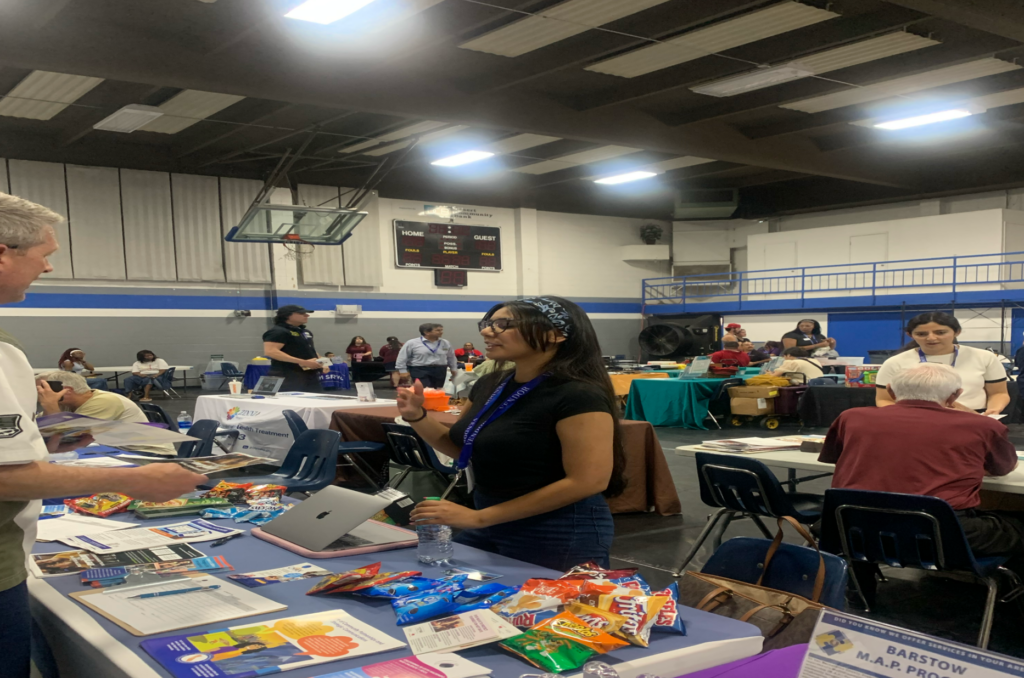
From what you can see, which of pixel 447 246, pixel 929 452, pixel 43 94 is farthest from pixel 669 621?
pixel 447 246

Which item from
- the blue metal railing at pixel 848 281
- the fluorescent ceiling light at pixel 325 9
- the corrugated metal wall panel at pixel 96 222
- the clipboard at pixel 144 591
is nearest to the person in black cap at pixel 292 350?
the fluorescent ceiling light at pixel 325 9

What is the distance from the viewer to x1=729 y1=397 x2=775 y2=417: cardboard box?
9039 millimetres

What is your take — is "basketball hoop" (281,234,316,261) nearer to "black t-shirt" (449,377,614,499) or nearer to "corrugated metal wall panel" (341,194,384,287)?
→ "corrugated metal wall panel" (341,194,384,287)

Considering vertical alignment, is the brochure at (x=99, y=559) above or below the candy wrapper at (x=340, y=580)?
below

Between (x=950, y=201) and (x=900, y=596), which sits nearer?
(x=900, y=596)

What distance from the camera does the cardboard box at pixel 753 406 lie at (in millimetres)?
9039

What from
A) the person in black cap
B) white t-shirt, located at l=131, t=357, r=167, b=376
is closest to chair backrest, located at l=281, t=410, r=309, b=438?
the person in black cap

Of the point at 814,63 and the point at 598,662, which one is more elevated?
the point at 814,63

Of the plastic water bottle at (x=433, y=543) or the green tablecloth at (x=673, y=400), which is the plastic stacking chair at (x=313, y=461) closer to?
the plastic water bottle at (x=433, y=543)

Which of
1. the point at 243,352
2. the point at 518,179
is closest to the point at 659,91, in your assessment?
the point at 518,179

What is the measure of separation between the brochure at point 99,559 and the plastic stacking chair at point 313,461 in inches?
83.0

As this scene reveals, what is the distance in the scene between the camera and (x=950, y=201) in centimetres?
1584

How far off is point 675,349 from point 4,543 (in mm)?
15602

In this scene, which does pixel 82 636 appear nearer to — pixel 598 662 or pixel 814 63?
pixel 598 662
